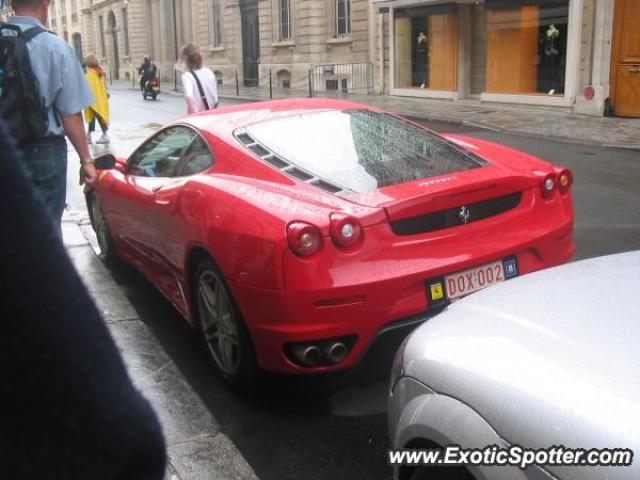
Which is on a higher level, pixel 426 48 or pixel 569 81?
pixel 426 48

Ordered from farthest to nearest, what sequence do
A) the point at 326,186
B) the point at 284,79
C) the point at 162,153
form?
the point at 284,79 < the point at 162,153 < the point at 326,186

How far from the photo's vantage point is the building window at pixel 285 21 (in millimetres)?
34188

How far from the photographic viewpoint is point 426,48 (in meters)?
25.0

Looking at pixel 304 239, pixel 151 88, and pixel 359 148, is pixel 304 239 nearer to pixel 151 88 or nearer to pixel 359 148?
pixel 359 148

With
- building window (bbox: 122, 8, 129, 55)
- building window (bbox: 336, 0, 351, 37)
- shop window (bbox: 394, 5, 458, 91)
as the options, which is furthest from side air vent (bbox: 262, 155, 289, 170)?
building window (bbox: 122, 8, 129, 55)

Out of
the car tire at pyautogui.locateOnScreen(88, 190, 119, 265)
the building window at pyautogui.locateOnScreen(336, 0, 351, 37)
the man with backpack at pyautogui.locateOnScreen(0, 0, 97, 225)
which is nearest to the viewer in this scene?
the man with backpack at pyautogui.locateOnScreen(0, 0, 97, 225)

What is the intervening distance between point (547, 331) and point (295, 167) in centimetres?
219

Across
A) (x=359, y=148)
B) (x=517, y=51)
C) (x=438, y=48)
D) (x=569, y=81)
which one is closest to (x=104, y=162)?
(x=359, y=148)

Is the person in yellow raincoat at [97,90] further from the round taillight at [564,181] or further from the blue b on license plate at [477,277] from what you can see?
the blue b on license plate at [477,277]

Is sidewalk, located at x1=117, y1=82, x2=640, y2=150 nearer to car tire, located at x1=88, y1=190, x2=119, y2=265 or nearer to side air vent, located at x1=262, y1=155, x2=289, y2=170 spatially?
car tire, located at x1=88, y1=190, x2=119, y2=265

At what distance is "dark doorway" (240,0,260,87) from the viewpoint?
3728 centimetres

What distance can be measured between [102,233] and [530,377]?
5.05m

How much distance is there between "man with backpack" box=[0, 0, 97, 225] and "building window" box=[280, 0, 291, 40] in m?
31.3

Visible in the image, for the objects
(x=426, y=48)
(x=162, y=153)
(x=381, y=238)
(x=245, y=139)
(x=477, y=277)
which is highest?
(x=426, y=48)
